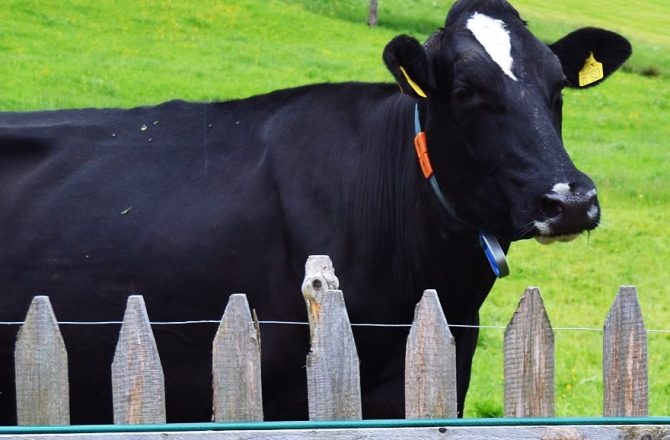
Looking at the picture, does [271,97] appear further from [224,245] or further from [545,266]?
[545,266]

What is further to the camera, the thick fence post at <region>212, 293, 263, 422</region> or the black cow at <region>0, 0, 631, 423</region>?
the black cow at <region>0, 0, 631, 423</region>

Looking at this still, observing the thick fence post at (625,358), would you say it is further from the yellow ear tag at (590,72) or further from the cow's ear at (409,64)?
the yellow ear tag at (590,72)

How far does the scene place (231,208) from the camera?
5508mm

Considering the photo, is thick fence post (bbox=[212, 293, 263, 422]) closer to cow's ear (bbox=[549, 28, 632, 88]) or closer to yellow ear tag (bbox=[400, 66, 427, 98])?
yellow ear tag (bbox=[400, 66, 427, 98])

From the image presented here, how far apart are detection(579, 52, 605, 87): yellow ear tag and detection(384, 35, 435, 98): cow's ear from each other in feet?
2.90

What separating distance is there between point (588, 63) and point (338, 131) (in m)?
1.19

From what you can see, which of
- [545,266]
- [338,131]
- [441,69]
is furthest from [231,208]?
[545,266]

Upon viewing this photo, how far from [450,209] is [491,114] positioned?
43cm

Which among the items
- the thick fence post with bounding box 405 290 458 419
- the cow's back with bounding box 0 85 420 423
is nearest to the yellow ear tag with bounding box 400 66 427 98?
the cow's back with bounding box 0 85 420 423

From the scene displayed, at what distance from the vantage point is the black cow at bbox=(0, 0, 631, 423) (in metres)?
5.12

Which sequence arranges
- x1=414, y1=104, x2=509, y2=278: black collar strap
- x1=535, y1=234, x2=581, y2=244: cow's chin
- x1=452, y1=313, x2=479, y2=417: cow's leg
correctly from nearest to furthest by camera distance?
1. x1=535, y1=234, x2=581, y2=244: cow's chin
2. x1=414, y1=104, x2=509, y2=278: black collar strap
3. x1=452, y1=313, x2=479, y2=417: cow's leg

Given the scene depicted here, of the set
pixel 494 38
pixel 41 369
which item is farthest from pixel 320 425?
pixel 494 38

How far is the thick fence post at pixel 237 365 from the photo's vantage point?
410 cm

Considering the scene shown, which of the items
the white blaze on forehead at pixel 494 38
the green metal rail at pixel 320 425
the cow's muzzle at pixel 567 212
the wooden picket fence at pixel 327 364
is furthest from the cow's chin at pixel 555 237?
the green metal rail at pixel 320 425
